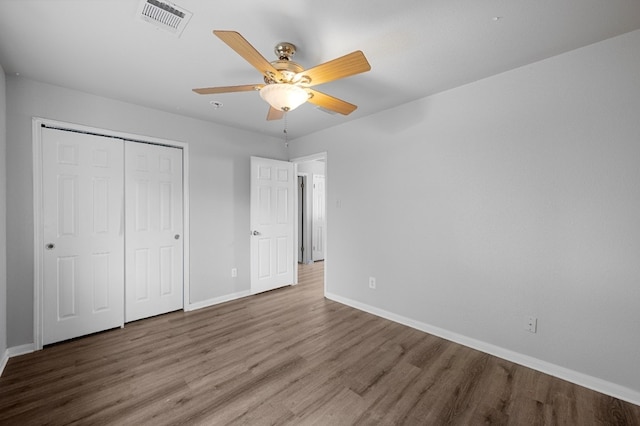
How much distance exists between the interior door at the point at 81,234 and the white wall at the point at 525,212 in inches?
114

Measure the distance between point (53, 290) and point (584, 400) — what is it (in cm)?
444

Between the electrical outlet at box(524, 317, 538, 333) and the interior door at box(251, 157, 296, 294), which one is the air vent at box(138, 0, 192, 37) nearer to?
the interior door at box(251, 157, 296, 294)

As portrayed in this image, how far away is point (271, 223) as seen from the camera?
166 inches

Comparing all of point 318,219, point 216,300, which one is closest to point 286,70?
point 216,300

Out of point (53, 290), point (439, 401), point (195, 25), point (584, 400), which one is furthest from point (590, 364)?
point (53, 290)

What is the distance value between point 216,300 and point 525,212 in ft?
11.9

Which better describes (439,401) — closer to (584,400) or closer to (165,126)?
(584,400)

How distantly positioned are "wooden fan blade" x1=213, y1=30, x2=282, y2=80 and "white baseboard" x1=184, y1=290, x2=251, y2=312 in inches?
119

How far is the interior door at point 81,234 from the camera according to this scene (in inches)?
100

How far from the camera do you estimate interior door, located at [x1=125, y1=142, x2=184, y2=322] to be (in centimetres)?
303

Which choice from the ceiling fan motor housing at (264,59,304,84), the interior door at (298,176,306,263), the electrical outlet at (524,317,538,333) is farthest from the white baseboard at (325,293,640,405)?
the interior door at (298,176,306,263)

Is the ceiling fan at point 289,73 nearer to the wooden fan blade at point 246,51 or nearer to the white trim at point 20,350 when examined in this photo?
the wooden fan blade at point 246,51

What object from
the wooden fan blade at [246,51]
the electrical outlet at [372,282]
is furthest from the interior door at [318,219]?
the wooden fan blade at [246,51]

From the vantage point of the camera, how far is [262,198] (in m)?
4.10
